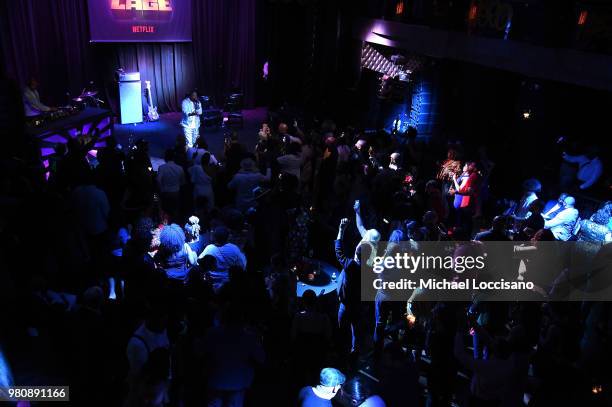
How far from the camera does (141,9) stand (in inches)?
478

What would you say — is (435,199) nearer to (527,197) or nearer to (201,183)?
→ (527,197)

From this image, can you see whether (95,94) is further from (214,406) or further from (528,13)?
(214,406)

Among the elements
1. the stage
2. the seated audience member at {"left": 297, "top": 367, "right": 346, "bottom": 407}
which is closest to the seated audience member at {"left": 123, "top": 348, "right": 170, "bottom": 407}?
the seated audience member at {"left": 297, "top": 367, "right": 346, "bottom": 407}

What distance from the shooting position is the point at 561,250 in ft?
15.3

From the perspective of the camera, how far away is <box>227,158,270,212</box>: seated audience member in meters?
5.64

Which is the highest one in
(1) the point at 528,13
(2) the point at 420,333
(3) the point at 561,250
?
(1) the point at 528,13

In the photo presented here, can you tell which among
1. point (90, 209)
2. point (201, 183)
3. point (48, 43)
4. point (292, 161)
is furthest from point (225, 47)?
point (90, 209)

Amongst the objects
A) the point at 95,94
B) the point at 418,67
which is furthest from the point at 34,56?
the point at 418,67

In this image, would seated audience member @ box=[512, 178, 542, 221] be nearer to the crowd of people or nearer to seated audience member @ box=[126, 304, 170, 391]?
the crowd of people

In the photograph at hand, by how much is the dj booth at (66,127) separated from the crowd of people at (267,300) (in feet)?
1.78

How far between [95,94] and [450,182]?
334 inches

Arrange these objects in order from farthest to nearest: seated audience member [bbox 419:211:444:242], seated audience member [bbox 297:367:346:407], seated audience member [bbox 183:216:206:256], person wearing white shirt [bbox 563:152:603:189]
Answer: person wearing white shirt [bbox 563:152:603:189], seated audience member [bbox 183:216:206:256], seated audience member [bbox 419:211:444:242], seated audience member [bbox 297:367:346:407]

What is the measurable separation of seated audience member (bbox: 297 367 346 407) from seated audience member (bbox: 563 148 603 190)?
544cm

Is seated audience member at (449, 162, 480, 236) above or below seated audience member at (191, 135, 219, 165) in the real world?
below
